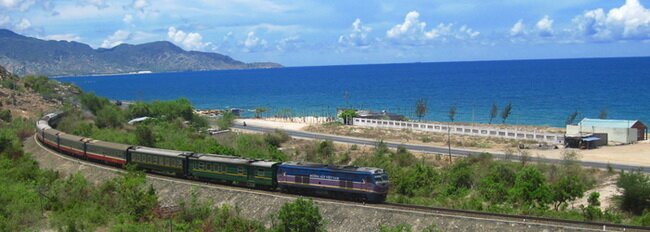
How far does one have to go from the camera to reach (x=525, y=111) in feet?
388

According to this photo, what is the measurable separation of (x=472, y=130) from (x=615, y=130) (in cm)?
1601

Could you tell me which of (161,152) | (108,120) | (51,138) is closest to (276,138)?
(108,120)

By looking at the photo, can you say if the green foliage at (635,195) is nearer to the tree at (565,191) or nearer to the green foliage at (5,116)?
the tree at (565,191)

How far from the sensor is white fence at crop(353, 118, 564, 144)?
6625 cm

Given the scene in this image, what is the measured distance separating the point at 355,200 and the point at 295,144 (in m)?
33.5

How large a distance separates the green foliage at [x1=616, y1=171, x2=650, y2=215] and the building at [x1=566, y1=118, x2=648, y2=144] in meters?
32.1

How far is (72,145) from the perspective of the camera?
1998 inches

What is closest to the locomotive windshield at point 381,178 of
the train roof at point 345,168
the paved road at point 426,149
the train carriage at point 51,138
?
the train roof at point 345,168

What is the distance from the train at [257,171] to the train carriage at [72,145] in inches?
24.1

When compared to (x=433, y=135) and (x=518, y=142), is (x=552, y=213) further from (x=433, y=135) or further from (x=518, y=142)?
(x=433, y=135)

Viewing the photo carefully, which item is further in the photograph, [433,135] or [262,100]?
[262,100]

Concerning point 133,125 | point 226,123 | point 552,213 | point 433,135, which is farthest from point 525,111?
point 552,213

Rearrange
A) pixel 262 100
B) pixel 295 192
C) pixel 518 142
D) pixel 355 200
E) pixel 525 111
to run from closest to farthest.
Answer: pixel 355 200 < pixel 295 192 < pixel 518 142 < pixel 525 111 < pixel 262 100

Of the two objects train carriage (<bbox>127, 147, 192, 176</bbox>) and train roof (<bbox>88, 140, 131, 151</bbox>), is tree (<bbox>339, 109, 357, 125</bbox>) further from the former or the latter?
train carriage (<bbox>127, 147, 192, 176</bbox>)
